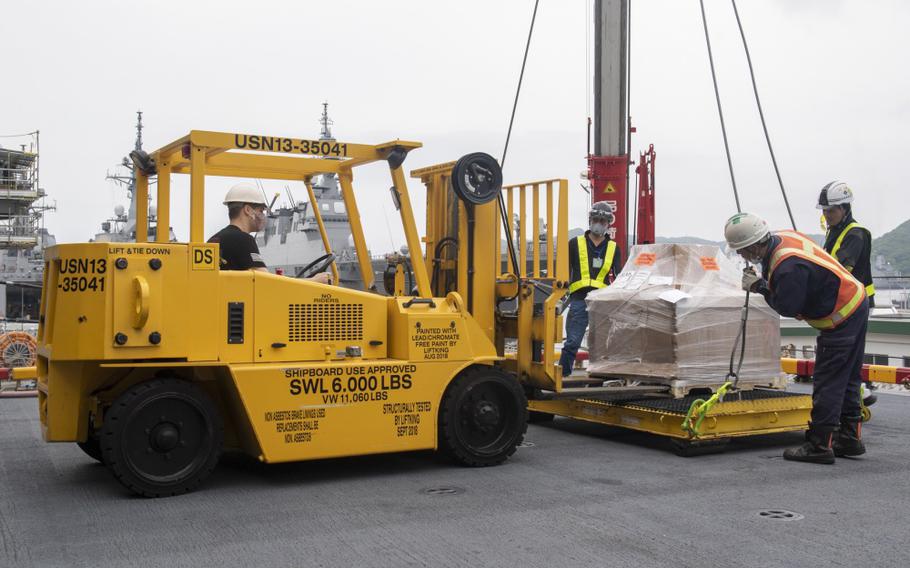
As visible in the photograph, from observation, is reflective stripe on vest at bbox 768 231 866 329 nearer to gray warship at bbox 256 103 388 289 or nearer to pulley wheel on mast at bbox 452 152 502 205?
pulley wheel on mast at bbox 452 152 502 205

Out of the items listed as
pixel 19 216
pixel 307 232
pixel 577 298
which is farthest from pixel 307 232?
pixel 577 298

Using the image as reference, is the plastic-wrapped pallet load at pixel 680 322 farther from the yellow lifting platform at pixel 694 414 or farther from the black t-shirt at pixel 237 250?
the black t-shirt at pixel 237 250

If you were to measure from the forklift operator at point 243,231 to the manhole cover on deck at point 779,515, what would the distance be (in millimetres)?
3202

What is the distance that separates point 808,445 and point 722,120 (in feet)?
13.7

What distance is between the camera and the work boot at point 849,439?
671 cm

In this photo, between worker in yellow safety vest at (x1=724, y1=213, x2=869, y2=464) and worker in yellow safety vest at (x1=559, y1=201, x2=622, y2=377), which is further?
worker in yellow safety vest at (x1=559, y1=201, x2=622, y2=377)

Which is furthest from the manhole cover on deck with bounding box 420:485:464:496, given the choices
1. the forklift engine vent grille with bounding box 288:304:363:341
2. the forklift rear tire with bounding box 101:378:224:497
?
the forklift rear tire with bounding box 101:378:224:497

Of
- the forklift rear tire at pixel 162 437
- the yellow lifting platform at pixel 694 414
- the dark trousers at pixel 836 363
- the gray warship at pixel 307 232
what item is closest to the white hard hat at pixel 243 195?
the forklift rear tire at pixel 162 437

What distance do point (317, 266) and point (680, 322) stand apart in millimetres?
3002

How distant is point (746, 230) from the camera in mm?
6453

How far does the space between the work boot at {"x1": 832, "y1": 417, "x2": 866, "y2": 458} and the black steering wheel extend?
406cm

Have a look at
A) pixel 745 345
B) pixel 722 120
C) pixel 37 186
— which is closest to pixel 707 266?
pixel 745 345

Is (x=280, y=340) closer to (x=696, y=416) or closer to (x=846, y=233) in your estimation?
(x=696, y=416)

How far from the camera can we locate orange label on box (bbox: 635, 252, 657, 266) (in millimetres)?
7922
